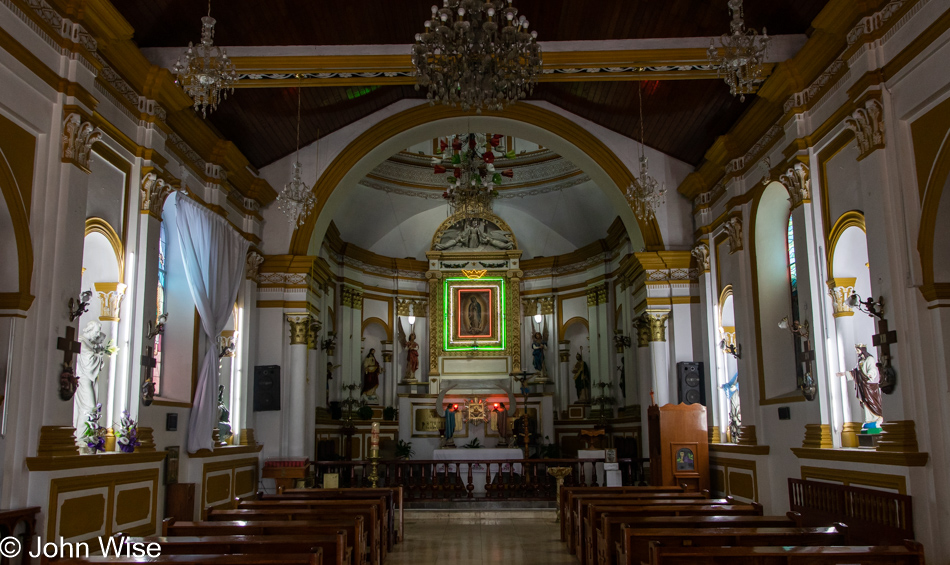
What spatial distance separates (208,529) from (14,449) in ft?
6.74

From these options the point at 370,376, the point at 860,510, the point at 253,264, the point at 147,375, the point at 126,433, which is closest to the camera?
the point at 860,510

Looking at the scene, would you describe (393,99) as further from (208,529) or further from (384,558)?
(208,529)

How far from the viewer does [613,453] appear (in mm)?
12484

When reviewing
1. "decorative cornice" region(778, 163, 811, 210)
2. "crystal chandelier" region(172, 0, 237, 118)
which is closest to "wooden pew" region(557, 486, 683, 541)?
"decorative cornice" region(778, 163, 811, 210)

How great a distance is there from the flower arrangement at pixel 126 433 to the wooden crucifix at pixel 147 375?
1.21 ft

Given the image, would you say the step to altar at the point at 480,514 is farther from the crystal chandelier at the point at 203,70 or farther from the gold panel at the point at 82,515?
the crystal chandelier at the point at 203,70

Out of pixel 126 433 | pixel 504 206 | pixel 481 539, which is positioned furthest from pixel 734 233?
pixel 504 206

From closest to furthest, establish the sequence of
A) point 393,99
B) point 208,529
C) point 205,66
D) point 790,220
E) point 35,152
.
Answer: point 208,529
point 205,66
point 35,152
point 790,220
point 393,99

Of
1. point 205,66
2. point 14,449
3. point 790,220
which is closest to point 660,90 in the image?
point 790,220

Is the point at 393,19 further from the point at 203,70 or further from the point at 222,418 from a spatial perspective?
the point at 222,418

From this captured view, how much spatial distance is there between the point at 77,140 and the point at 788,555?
22.6 feet

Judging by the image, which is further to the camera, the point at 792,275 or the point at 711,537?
the point at 792,275

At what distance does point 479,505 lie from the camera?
12.3 metres

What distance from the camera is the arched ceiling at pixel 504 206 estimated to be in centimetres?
1792
